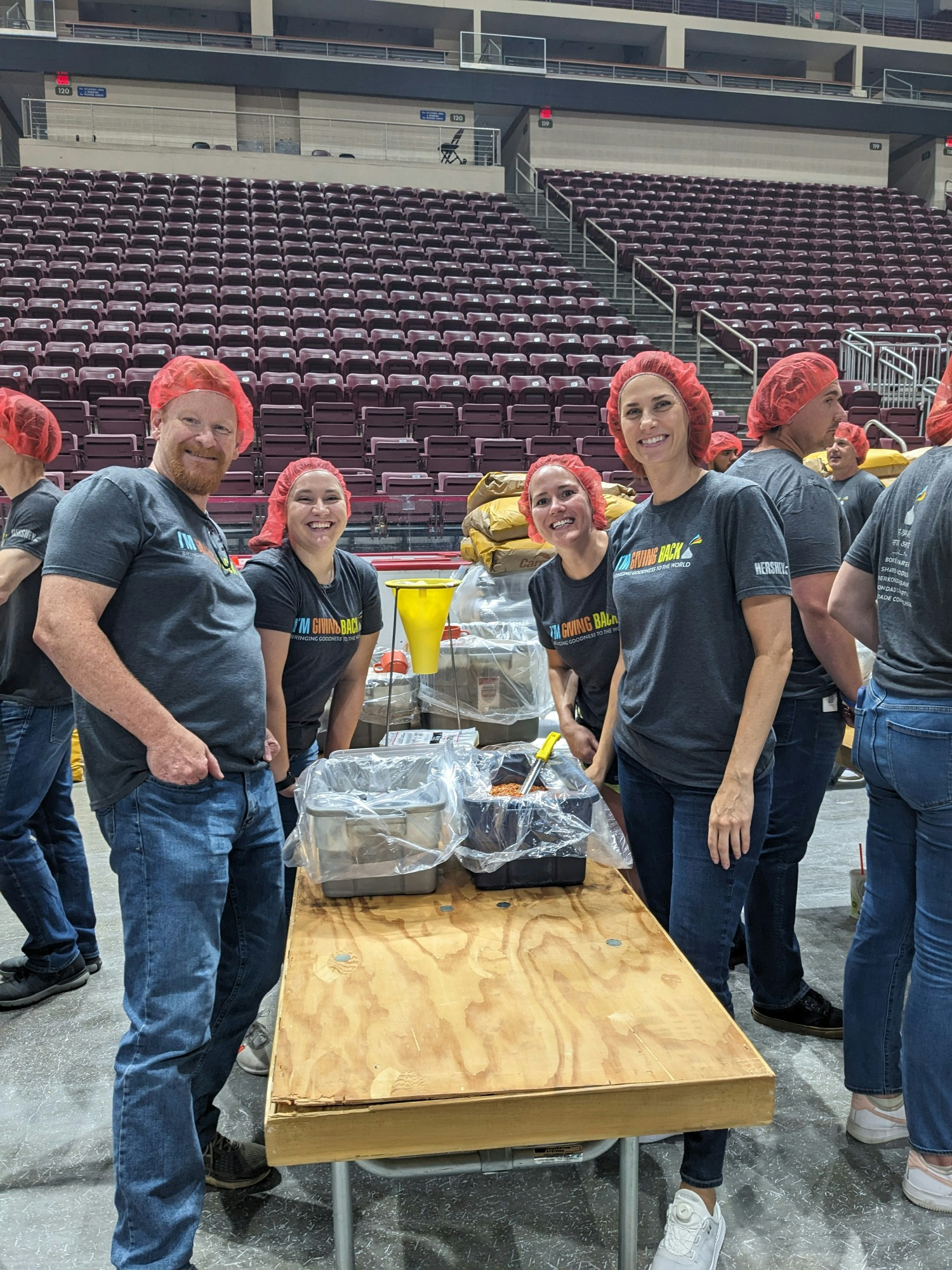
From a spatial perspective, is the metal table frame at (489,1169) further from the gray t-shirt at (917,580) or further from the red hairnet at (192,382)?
the red hairnet at (192,382)

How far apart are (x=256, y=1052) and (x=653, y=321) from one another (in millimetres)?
11422

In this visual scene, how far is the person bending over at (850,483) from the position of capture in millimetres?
3146

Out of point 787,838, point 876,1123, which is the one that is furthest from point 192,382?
point 876,1123

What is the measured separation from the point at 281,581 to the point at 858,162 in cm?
2008

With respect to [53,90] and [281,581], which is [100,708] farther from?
[53,90]

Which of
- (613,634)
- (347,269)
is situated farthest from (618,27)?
(613,634)

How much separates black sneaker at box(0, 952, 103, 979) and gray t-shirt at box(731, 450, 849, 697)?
199 cm

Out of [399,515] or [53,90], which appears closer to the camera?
[399,515]

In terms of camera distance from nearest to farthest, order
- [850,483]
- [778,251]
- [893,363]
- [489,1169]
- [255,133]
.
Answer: [489,1169] → [850,483] → [893,363] → [778,251] → [255,133]

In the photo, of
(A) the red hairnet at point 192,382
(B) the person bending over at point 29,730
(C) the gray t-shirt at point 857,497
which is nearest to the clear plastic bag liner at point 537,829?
(A) the red hairnet at point 192,382

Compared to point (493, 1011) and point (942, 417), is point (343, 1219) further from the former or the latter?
point (942, 417)

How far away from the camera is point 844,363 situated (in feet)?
32.4

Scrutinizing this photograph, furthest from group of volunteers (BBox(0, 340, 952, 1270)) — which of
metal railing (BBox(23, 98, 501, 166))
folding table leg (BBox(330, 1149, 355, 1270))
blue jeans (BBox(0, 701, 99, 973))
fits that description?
metal railing (BBox(23, 98, 501, 166))

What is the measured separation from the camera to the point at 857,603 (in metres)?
1.74
